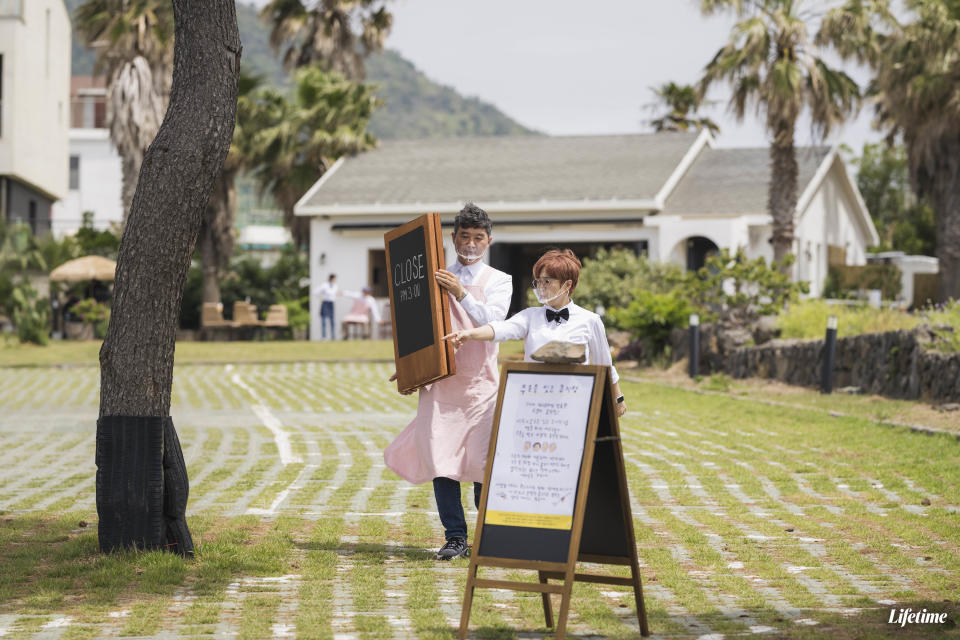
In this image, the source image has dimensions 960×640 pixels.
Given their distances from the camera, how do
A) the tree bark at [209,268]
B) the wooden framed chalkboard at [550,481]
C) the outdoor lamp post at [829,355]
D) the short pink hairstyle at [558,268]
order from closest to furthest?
the wooden framed chalkboard at [550,481] < the short pink hairstyle at [558,268] < the outdoor lamp post at [829,355] < the tree bark at [209,268]

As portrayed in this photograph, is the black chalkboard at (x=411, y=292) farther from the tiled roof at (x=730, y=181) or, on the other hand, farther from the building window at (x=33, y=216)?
the building window at (x=33, y=216)

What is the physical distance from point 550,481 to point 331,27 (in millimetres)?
40632

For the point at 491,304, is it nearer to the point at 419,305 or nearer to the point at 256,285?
the point at 419,305

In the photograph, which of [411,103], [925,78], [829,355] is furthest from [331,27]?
[411,103]

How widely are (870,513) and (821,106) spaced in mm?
22558

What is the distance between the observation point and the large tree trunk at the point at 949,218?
33844mm

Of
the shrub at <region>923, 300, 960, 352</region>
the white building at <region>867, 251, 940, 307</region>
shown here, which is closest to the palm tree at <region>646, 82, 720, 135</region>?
the white building at <region>867, 251, 940, 307</region>

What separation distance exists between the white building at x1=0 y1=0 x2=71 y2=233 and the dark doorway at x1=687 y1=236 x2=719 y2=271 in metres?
20.2

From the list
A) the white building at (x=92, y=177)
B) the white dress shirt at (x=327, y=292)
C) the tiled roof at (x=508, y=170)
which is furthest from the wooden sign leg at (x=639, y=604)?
the white building at (x=92, y=177)

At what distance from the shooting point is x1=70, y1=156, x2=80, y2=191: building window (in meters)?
63.3

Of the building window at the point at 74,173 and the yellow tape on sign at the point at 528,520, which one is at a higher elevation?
the building window at the point at 74,173

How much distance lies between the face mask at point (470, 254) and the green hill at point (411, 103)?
13212cm

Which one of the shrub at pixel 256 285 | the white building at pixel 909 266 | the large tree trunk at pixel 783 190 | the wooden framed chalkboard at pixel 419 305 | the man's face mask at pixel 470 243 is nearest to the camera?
the wooden framed chalkboard at pixel 419 305

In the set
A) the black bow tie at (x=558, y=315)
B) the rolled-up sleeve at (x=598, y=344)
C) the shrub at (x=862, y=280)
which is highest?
the shrub at (x=862, y=280)
